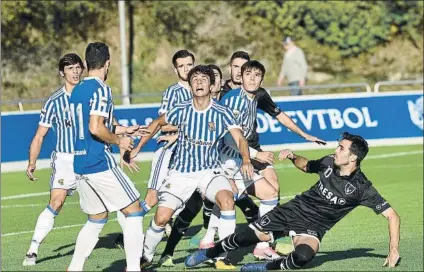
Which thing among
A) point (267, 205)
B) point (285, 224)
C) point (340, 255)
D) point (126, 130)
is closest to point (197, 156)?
point (126, 130)

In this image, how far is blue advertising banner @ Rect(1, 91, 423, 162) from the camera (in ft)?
81.1

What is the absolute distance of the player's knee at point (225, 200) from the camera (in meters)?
11.8

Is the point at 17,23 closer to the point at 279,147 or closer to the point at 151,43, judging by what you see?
the point at 151,43

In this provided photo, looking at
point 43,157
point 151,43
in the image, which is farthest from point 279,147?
point 151,43

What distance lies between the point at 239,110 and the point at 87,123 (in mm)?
2779

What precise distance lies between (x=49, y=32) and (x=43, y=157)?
1412 cm

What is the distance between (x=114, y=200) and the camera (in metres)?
10.9

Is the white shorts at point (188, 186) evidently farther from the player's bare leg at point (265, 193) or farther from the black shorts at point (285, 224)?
the player's bare leg at point (265, 193)

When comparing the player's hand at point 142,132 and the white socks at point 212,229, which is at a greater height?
the player's hand at point 142,132

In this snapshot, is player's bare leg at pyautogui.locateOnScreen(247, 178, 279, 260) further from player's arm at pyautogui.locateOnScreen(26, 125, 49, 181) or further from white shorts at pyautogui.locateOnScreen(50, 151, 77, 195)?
player's arm at pyautogui.locateOnScreen(26, 125, 49, 181)

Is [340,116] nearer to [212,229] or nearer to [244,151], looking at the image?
[212,229]

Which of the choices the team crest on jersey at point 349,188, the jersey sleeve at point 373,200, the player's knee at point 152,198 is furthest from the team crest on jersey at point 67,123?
the jersey sleeve at point 373,200

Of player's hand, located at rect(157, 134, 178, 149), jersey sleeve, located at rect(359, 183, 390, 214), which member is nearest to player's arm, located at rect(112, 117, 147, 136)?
player's hand, located at rect(157, 134, 178, 149)

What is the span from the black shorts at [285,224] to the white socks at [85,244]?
1808mm
